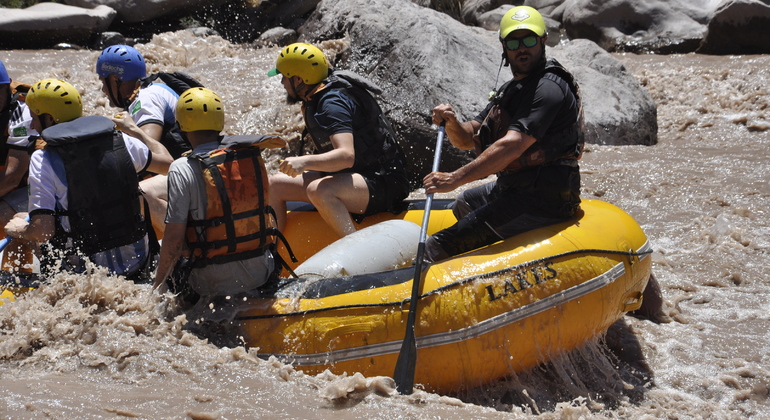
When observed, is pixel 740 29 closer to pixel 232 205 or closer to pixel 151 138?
pixel 151 138

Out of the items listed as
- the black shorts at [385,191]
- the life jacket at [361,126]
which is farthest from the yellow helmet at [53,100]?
the black shorts at [385,191]

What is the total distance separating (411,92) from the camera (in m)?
7.34

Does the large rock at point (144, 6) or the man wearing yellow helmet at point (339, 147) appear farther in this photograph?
the large rock at point (144, 6)

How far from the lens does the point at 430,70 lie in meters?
7.44

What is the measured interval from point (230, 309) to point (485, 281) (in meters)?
1.30

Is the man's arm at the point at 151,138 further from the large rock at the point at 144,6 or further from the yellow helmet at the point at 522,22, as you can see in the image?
the large rock at the point at 144,6

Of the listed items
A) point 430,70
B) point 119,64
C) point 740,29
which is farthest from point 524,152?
point 740,29

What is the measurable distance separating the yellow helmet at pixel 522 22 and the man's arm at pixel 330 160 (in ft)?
3.59

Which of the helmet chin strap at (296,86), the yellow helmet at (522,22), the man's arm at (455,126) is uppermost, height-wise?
the yellow helmet at (522,22)

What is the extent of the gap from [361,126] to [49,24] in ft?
31.7

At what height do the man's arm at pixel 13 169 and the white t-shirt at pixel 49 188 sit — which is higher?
the white t-shirt at pixel 49 188

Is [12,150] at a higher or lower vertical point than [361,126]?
lower

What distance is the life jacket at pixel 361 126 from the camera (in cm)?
445

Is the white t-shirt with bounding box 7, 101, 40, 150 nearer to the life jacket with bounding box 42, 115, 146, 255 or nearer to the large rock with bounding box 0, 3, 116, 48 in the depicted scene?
the life jacket with bounding box 42, 115, 146, 255
